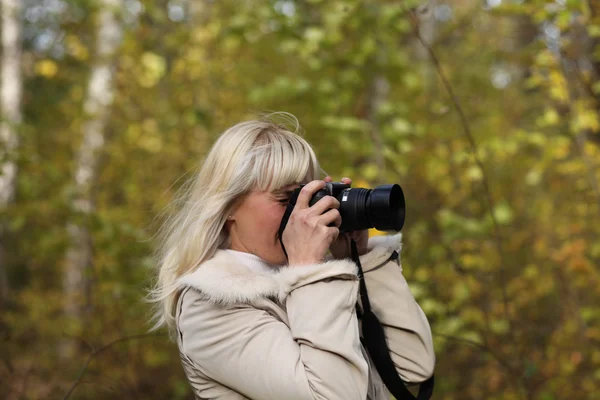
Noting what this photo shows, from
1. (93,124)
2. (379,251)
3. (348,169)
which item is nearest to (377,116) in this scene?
(348,169)

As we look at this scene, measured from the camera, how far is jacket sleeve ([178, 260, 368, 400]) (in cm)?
133

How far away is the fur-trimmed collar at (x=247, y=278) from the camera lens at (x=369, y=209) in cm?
12

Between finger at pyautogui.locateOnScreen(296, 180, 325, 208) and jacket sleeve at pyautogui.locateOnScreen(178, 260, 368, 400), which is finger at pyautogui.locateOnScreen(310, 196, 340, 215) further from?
jacket sleeve at pyautogui.locateOnScreen(178, 260, 368, 400)

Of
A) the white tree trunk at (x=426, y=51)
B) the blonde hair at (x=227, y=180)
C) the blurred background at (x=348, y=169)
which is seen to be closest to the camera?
the blonde hair at (x=227, y=180)

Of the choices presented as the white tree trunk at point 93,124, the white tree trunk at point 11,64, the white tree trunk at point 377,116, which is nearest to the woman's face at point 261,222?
the white tree trunk at point 377,116

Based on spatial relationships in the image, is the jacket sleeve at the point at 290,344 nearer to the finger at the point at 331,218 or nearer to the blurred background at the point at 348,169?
the finger at the point at 331,218

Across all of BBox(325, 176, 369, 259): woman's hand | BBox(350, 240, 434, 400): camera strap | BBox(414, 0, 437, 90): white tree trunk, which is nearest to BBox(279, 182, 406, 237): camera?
BBox(325, 176, 369, 259): woman's hand

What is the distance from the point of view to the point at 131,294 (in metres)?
4.32

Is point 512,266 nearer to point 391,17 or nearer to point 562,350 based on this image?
point 562,350

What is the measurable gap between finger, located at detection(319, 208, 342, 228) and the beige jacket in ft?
0.32

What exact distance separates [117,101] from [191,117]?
1915 millimetres

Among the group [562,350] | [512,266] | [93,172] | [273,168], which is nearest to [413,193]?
[512,266]

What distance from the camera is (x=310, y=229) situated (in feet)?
4.84

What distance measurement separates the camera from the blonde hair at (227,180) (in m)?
1.59
